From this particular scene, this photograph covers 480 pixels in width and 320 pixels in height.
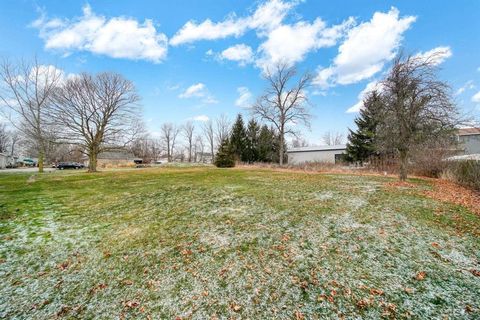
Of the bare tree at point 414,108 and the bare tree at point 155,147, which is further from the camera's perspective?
the bare tree at point 155,147

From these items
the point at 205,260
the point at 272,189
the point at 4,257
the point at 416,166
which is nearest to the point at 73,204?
the point at 4,257

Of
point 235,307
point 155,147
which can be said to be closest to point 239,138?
point 235,307

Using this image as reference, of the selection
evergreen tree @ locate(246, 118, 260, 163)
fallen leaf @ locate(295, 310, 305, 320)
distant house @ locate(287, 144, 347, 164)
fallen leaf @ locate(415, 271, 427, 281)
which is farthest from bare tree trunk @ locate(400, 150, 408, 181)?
evergreen tree @ locate(246, 118, 260, 163)

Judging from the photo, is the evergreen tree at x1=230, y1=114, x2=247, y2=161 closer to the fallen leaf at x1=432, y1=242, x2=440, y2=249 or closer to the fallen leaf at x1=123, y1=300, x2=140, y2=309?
the fallen leaf at x1=432, y1=242, x2=440, y2=249

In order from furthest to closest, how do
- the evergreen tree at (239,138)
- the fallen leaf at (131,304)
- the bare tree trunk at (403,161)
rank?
the evergreen tree at (239,138) → the bare tree trunk at (403,161) → the fallen leaf at (131,304)

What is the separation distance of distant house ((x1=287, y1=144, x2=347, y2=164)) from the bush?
18.9 m

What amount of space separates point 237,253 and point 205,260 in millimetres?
641

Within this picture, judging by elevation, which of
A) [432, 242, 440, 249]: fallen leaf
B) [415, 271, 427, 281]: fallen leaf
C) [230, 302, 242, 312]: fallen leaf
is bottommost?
[230, 302, 242, 312]: fallen leaf

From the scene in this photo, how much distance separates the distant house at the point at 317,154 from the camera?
33.6 metres

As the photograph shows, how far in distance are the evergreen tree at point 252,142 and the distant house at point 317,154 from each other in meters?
5.84

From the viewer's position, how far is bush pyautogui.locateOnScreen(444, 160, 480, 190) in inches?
404

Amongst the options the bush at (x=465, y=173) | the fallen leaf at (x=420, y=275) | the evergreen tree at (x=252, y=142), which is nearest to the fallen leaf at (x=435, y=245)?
the fallen leaf at (x=420, y=275)

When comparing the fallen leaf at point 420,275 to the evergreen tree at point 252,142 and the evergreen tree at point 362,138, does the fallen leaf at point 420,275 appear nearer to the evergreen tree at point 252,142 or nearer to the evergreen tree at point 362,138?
the evergreen tree at point 362,138

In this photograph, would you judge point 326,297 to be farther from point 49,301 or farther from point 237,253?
point 49,301
